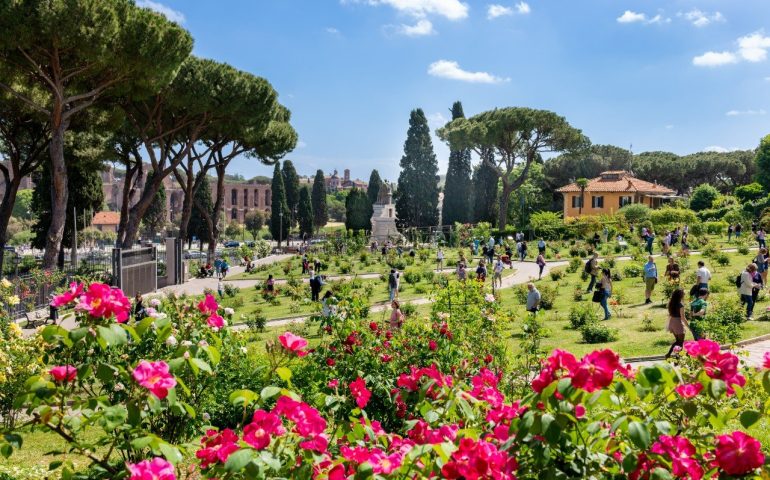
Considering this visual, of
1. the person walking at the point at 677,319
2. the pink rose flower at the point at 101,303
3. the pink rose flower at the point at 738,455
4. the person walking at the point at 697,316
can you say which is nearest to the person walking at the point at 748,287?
the person walking at the point at 697,316

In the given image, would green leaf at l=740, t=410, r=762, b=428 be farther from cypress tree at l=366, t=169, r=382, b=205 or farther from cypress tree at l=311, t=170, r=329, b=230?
cypress tree at l=366, t=169, r=382, b=205

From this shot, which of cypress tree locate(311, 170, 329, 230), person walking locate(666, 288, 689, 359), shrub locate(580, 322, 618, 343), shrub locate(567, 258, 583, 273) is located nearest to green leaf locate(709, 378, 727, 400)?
person walking locate(666, 288, 689, 359)

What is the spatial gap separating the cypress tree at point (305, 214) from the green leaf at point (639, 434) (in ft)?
222

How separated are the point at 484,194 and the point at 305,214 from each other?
22394mm

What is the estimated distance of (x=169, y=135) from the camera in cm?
2894

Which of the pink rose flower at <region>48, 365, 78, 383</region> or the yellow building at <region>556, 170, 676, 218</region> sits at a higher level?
the yellow building at <region>556, 170, 676, 218</region>

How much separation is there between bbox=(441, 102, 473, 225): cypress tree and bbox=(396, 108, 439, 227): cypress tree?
2.17 meters

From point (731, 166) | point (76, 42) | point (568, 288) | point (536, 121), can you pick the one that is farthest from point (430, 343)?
point (731, 166)

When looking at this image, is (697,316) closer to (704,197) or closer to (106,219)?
(704,197)

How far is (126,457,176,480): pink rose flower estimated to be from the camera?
2070mm

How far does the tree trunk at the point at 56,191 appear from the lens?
67.9 feet

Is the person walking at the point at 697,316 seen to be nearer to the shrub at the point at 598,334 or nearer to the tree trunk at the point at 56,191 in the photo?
the shrub at the point at 598,334

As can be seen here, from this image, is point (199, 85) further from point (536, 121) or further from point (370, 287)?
point (536, 121)

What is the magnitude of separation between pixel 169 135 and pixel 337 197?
11830 centimetres
